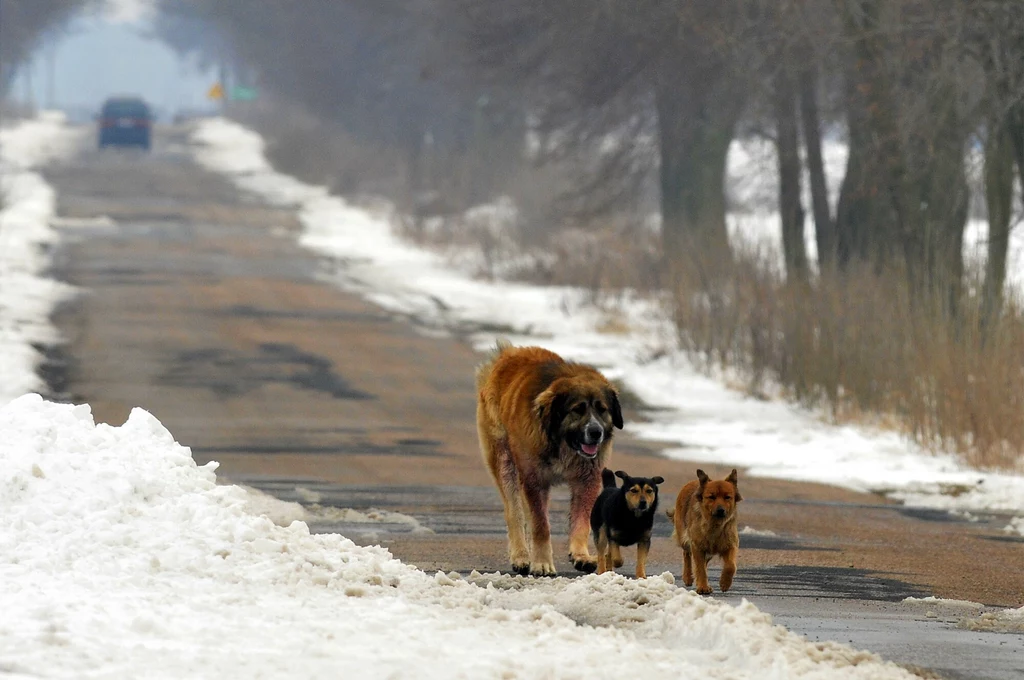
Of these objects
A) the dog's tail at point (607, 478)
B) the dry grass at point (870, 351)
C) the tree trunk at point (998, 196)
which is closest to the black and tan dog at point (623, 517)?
the dog's tail at point (607, 478)

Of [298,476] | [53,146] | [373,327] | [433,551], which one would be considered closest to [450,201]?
[373,327]

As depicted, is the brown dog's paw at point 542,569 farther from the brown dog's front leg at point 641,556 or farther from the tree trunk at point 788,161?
the tree trunk at point 788,161

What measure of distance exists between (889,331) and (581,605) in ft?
38.6

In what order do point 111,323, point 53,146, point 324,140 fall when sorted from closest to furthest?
point 111,323, point 324,140, point 53,146

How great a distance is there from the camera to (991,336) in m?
18.4

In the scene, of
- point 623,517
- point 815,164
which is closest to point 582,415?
point 623,517

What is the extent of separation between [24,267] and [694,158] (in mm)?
11321

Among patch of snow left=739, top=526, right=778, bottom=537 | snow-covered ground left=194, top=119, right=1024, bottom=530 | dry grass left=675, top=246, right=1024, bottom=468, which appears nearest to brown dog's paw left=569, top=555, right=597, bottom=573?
patch of snow left=739, top=526, right=778, bottom=537

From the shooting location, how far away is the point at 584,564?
32.4 ft

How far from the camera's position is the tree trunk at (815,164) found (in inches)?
1123

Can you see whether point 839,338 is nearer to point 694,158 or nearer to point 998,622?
point 998,622

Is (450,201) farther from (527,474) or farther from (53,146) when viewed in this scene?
(527,474)

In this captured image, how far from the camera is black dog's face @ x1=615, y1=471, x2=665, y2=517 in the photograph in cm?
907

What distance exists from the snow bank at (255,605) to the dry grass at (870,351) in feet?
27.7
